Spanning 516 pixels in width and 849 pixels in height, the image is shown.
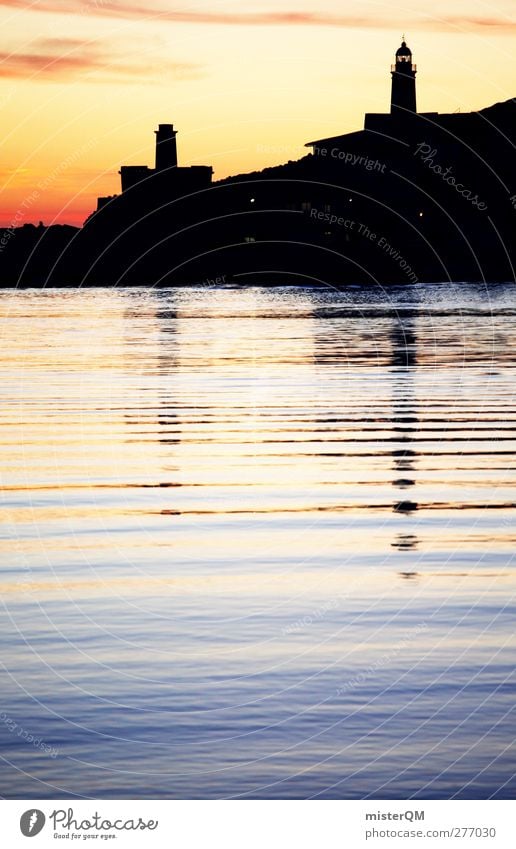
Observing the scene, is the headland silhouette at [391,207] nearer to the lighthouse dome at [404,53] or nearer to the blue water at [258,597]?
the lighthouse dome at [404,53]

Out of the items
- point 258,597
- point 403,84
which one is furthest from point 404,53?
point 258,597

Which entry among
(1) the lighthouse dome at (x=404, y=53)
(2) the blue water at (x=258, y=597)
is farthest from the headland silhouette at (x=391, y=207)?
(2) the blue water at (x=258, y=597)

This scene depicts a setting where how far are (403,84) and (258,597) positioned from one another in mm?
161123

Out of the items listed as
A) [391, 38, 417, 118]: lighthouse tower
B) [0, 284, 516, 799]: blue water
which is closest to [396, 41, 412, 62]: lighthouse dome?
[391, 38, 417, 118]: lighthouse tower

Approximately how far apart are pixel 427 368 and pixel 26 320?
47.8m

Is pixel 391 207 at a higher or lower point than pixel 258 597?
higher

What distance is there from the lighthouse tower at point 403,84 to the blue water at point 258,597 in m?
138

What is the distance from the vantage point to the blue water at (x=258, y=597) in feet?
37.8

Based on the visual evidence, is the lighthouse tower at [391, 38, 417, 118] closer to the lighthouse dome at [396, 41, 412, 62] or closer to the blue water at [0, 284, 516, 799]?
the lighthouse dome at [396, 41, 412, 62]

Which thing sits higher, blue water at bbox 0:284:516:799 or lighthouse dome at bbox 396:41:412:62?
lighthouse dome at bbox 396:41:412:62

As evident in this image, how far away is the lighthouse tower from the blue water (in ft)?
453

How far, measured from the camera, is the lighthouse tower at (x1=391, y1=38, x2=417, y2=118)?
172 meters

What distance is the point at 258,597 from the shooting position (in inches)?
630

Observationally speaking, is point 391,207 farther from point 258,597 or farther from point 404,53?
point 258,597
